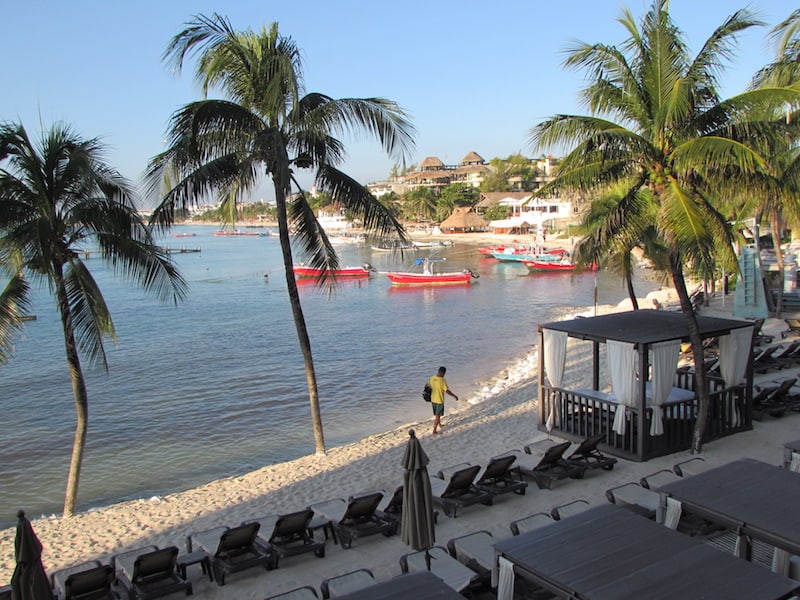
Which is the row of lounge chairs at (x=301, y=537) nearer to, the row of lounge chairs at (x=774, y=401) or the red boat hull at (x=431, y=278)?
the row of lounge chairs at (x=774, y=401)

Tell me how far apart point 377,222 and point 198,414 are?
36.2 ft

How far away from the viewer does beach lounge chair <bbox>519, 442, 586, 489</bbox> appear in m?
9.21

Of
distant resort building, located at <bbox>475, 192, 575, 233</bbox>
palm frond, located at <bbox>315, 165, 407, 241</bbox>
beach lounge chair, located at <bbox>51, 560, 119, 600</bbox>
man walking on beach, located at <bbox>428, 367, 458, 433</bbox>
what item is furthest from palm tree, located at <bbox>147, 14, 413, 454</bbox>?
distant resort building, located at <bbox>475, 192, 575, 233</bbox>

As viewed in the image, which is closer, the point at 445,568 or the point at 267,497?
the point at 445,568

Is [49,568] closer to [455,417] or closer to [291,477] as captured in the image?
[291,477]

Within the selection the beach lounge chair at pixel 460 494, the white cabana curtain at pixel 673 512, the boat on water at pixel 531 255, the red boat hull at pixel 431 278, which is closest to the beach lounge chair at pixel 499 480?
the beach lounge chair at pixel 460 494

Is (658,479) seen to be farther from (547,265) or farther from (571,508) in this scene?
(547,265)

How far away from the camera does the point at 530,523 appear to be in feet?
24.5

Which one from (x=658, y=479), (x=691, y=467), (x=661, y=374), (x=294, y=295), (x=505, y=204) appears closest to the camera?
(x=658, y=479)

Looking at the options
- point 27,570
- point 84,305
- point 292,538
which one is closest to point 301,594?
point 292,538

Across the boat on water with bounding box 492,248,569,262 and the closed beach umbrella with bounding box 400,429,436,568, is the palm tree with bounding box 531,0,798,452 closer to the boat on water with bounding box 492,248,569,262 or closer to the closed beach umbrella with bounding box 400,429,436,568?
the closed beach umbrella with bounding box 400,429,436,568

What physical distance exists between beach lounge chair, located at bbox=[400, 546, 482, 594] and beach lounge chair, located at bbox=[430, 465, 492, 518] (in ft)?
4.86

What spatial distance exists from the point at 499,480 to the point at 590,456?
1.71 meters

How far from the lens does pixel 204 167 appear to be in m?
10.7
